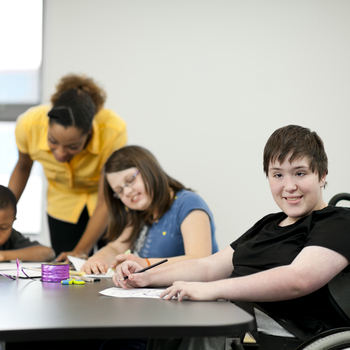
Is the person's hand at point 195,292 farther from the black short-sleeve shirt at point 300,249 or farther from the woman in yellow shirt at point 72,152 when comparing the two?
the woman in yellow shirt at point 72,152

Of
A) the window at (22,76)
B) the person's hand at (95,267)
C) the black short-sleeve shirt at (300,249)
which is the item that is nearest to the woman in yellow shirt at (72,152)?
the person's hand at (95,267)

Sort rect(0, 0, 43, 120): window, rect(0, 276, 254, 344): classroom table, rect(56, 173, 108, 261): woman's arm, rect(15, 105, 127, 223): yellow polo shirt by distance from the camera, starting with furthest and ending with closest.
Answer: rect(0, 0, 43, 120): window, rect(15, 105, 127, 223): yellow polo shirt, rect(56, 173, 108, 261): woman's arm, rect(0, 276, 254, 344): classroom table

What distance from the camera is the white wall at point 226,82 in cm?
272

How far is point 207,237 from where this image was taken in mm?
1500

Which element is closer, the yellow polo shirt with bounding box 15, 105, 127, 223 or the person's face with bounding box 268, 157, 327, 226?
the person's face with bounding box 268, 157, 327, 226

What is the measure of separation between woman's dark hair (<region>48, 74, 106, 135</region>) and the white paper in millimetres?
1146

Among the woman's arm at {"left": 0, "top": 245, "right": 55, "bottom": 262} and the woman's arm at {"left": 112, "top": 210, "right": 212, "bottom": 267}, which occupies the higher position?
the woman's arm at {"left": 112, "top": 210, "right": 212, "bottom": 267}

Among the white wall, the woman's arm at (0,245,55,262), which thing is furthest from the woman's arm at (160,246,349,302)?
the white wall

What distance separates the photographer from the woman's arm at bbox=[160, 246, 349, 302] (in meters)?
0.78

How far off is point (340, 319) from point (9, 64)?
3.09 m

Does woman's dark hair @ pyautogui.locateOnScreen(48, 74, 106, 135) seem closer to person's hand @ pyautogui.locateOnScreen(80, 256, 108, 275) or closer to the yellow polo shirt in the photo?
the yellow polo shirt

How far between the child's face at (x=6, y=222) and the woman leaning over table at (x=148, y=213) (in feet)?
1.37

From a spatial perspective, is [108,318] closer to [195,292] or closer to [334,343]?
[195,292]

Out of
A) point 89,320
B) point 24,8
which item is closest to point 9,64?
point 24,8
